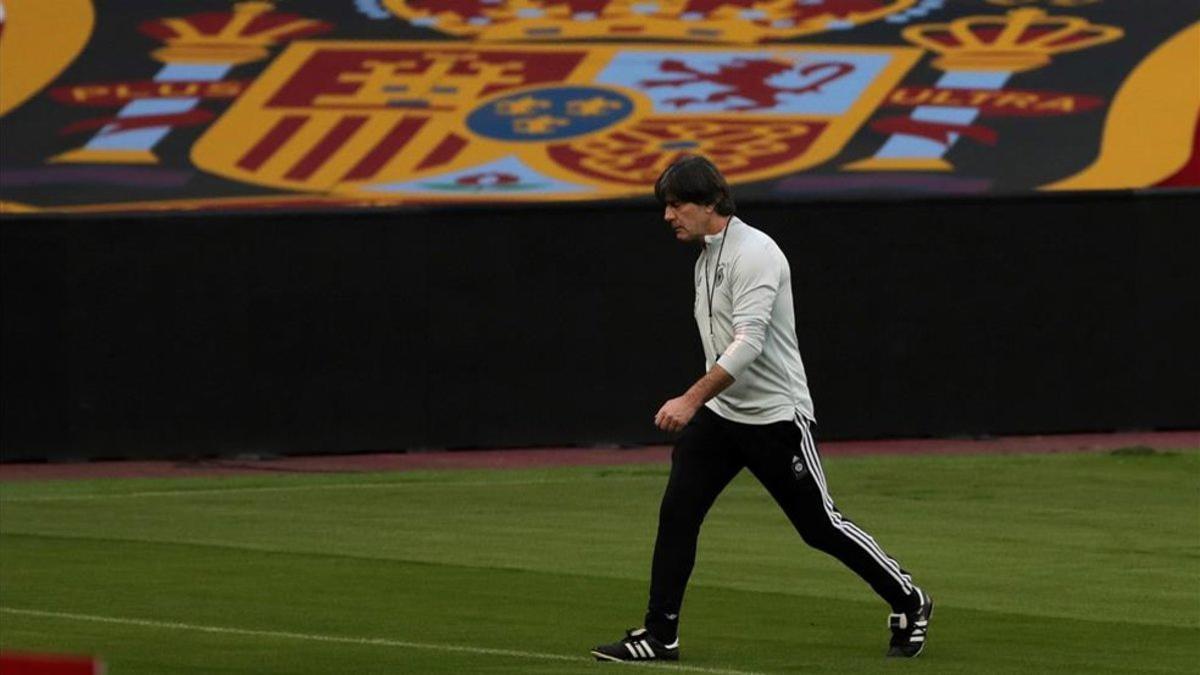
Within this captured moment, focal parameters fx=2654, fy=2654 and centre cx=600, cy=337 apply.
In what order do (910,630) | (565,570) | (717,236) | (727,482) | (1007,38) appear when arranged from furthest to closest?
(1007,38) < (565,570) < (910,630) < (727,482) < (717,236)

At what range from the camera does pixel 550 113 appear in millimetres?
26500

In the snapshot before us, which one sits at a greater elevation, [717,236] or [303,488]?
[717,236]

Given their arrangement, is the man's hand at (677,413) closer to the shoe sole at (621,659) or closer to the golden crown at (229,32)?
the shoe sole at (621,659)

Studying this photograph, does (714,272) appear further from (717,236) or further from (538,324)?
(538,324)

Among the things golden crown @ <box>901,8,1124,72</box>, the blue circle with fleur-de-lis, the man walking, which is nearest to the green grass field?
the man walking

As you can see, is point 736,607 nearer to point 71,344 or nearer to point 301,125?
point 71,344

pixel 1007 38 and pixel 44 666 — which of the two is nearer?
pixel 44 666

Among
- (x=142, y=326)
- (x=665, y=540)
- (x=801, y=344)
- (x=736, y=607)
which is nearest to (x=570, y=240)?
(x=801, y=344)

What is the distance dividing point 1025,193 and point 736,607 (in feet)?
40.1

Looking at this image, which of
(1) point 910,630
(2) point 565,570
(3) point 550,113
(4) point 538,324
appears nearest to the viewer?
(1) point 910,630

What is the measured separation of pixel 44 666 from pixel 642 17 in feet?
77.2

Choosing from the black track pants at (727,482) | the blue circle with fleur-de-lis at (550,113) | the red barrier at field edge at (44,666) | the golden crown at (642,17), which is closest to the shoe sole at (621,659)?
the black track pants at (727,482)

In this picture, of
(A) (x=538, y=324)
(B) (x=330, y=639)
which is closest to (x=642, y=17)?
(A) (x=538, y=324)

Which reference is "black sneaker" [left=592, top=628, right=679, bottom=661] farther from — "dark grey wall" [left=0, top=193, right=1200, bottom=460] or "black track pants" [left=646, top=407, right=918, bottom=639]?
"dark grey wall" [left=0, top=193, right=1200, bottom=460]
